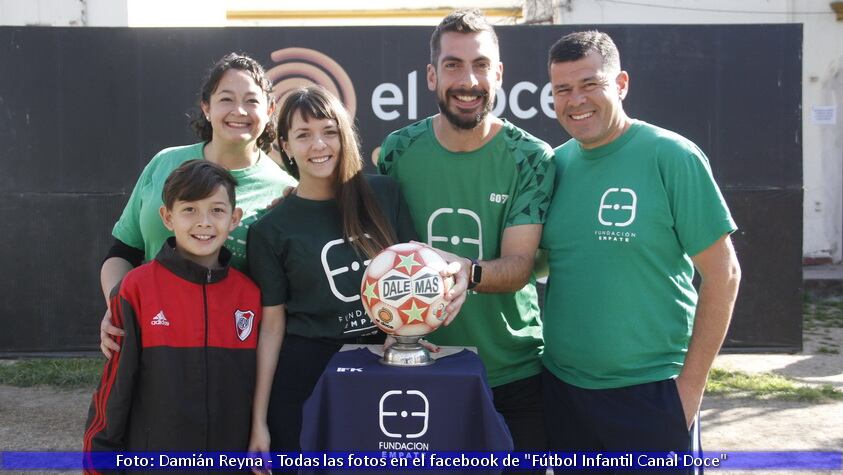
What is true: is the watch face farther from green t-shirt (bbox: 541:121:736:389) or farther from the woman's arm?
the woman's arm

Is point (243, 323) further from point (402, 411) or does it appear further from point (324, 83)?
point (324, 83)

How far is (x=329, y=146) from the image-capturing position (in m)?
2.33

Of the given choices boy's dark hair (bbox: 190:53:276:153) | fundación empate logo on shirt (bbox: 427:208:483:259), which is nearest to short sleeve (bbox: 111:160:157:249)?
boy's dark hair (bbox: 190:53:276:153)

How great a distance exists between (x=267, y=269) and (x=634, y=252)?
1141mm

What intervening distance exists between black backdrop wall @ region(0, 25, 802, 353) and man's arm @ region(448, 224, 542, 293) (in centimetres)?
321

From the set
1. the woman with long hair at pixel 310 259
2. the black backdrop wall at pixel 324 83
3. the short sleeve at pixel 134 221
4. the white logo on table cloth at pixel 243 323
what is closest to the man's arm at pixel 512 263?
the woman with long hair at pixel 310 259

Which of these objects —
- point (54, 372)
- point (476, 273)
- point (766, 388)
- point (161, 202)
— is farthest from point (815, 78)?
point (161, 202)

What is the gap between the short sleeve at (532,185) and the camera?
2.46 meters

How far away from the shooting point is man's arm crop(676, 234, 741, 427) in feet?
7.42

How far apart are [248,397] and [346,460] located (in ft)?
1.50

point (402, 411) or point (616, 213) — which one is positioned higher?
point (616, 213)

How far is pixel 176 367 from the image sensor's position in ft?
7.47

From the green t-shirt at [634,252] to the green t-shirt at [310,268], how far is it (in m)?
0.65

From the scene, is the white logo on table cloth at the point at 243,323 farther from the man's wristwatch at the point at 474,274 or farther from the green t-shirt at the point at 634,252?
the green t-shirt at the point at 634,252
